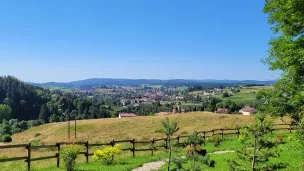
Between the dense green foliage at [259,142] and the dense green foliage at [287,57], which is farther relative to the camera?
the dense green foliage at [287,57]

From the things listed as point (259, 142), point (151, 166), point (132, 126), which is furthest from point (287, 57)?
point (132, 126)

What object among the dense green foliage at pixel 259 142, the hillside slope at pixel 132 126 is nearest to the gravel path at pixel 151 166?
the dense green foliage at pixel 259 142

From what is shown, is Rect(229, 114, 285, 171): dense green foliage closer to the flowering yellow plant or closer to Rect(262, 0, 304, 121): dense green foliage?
Rect(262, 0, 304, 121): dense green foliage

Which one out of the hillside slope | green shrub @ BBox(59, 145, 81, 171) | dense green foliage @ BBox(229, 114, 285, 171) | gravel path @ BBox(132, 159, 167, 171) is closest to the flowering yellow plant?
gravel path @ BBox(132, 159, 167, 171)

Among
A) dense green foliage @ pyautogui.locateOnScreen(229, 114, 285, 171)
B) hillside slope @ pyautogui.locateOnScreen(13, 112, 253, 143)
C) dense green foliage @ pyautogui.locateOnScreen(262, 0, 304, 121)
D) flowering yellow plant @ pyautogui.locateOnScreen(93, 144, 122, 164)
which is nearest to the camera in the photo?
dense green foliage @ pyautogui.locateOnScreen(229, 114, 285, 171)

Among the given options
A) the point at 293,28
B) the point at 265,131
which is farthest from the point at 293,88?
the point at 265,131

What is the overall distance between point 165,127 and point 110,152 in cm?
725

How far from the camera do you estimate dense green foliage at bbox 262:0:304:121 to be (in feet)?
42.5

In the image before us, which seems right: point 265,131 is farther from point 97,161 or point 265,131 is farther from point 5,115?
point 5,115

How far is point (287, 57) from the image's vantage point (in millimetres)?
13594

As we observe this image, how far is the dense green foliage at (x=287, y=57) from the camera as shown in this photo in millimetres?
12961

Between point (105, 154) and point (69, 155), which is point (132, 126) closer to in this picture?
point (105, 154)

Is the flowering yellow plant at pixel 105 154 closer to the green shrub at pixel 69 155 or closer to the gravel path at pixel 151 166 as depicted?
the gravel path at pixel 151 166

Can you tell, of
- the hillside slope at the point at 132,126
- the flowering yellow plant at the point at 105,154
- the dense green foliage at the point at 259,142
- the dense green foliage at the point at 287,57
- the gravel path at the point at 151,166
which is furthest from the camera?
the hillside slope at the point at 132,126
